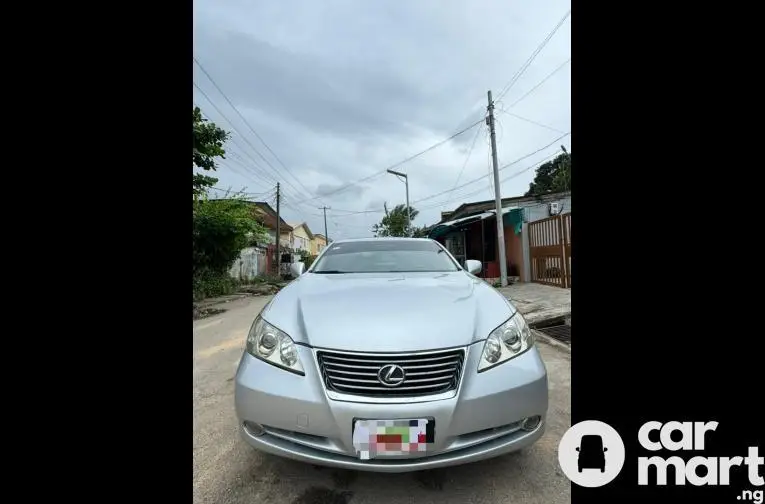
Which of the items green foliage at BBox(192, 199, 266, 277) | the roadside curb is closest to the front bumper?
the roadside curb

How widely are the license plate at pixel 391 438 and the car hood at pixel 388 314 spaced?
274mm

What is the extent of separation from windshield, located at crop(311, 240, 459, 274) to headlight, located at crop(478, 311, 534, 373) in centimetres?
104

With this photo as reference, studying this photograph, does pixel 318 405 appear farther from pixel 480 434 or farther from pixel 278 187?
pixel 278 187

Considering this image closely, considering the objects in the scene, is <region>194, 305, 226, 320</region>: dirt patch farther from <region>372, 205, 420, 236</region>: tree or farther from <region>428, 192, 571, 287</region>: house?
<region>372, 205, 420, 236</region>: tree

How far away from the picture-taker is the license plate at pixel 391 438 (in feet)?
4.31

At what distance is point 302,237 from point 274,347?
45209mm

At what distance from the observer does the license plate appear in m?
1.31

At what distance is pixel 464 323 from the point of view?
1.59 meters

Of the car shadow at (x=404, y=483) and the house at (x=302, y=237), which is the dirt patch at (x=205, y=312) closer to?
the car shadow at (x=404, y=483)

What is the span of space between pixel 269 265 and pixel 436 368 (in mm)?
22595
